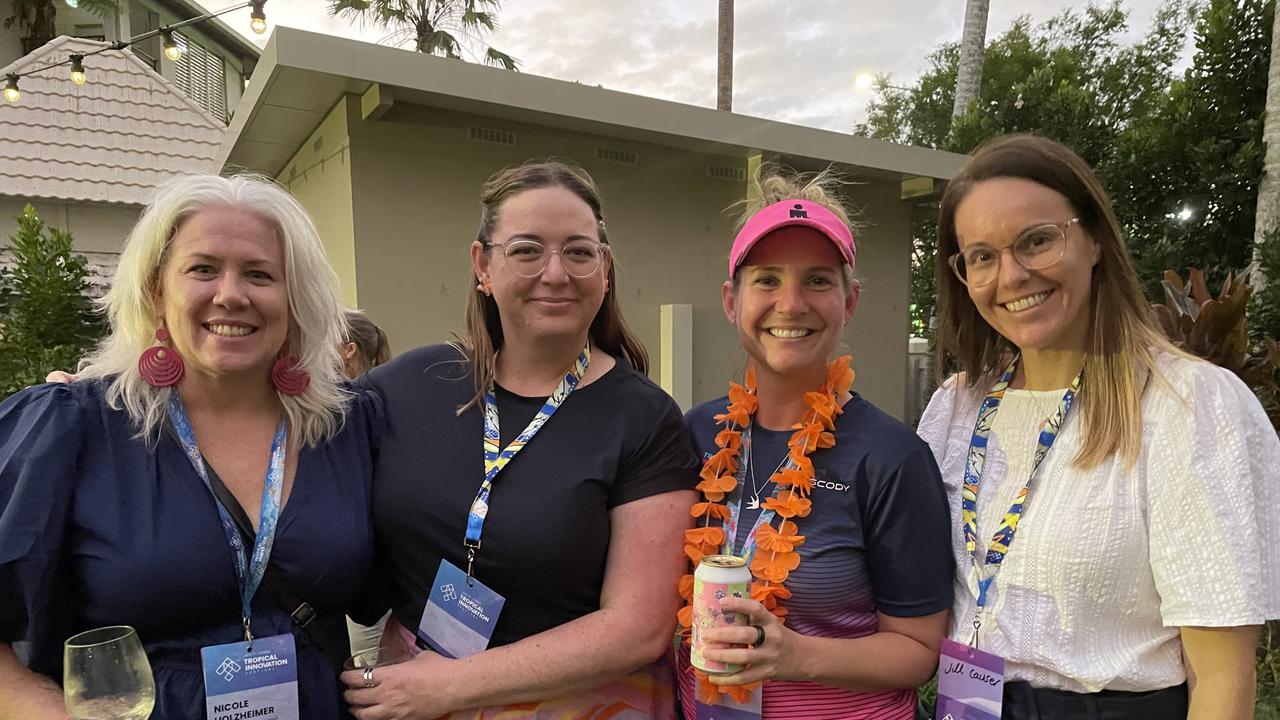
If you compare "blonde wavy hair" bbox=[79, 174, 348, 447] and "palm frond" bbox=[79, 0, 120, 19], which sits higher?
"palm frond" bbox=[79, 0, 120, 19]

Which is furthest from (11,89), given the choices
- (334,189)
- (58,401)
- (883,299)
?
(883,299)

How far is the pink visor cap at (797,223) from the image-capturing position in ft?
6.00

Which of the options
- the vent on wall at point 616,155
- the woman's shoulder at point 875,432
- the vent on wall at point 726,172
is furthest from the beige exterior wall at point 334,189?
the woman's shoulder at point 875,432

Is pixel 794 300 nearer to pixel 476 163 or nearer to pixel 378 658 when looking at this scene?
pixel 378 658

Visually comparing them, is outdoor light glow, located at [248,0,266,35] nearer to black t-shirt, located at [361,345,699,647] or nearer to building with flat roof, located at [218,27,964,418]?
building with flat roof, located at [218,27,964,418]

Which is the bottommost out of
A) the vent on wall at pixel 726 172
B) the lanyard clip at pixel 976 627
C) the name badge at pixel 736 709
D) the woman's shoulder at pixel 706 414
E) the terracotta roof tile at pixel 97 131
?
the name badge at pixel 736 709

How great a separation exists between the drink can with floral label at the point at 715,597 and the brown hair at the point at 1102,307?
0.83 metres

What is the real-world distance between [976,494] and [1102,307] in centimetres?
53

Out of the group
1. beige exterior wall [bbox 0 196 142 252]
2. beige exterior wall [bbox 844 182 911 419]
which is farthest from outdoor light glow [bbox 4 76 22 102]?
beige exterior wall [bbox 844 182 911 419]

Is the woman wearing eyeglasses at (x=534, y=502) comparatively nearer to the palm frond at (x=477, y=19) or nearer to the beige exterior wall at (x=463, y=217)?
the beige exterior wall at (x=463, y=217)

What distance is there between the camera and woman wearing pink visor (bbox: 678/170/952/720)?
5.57ft

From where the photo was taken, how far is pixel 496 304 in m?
2.01

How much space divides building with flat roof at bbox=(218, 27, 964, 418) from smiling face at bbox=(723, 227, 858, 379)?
4.05m

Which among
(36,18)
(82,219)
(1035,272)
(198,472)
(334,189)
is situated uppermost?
(36,18)
